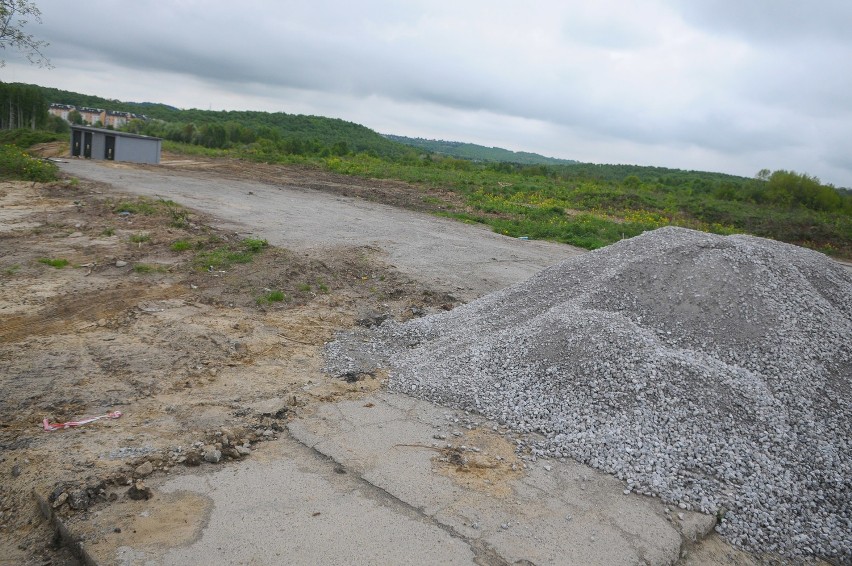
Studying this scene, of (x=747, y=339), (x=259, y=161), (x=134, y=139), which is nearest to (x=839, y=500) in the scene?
(x=747, y=339)

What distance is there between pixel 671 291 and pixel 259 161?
3047 centimetres

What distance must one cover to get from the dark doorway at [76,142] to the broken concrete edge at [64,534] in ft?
81.3

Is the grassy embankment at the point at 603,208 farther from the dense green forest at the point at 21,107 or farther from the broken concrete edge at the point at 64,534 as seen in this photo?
the dense green forest at the point at 21,107

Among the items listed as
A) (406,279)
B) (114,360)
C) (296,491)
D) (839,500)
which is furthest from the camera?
(406,279)

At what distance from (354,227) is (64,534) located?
12.1m

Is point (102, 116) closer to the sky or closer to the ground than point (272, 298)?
closer to the sky

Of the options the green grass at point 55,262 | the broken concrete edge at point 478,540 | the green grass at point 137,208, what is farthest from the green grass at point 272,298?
the green grass at point 137,208

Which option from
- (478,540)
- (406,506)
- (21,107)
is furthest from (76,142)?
(21,107)

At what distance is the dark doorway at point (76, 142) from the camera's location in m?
24.5

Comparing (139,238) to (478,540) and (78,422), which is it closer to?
(78,422)

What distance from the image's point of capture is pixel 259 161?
111ft

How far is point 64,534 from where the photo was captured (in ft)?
12.1

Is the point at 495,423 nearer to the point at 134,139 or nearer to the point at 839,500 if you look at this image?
the point at 839,500

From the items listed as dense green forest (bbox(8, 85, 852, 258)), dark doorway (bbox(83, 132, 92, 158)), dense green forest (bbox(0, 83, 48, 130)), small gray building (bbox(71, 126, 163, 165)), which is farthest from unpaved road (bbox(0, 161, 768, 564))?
dense green forest (bbox(0, 83, 48, 130))
